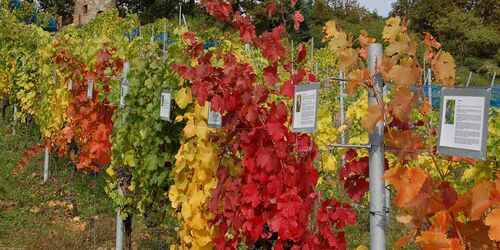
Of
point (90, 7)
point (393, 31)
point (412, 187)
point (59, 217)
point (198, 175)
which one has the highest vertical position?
A: point (90, 7)

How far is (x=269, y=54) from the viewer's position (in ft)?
7.73

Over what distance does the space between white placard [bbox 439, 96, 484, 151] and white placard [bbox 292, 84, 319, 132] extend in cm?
58

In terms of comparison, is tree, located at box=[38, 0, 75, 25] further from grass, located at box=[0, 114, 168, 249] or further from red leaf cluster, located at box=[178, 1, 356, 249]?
red leaf cluster, located at box=[178, 1, 356, 249]

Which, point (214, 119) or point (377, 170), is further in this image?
point (214, 119)

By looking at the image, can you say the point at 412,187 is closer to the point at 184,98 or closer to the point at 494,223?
the point at 494,223

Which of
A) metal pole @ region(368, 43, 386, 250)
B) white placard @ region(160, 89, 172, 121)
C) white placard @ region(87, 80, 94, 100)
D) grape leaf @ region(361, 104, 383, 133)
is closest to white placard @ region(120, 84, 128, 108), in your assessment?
white placard @ region(160, 89, 172, 121)

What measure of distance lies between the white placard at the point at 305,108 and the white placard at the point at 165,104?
1.25 meters

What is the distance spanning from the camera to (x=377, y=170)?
6.08 ft

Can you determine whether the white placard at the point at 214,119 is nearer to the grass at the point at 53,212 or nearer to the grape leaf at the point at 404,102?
the grape leaf at the point at 404,102

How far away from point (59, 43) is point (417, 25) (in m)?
31.1

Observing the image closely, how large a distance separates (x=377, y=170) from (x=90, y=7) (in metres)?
14.4

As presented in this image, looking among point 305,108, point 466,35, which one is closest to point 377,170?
point 305,108

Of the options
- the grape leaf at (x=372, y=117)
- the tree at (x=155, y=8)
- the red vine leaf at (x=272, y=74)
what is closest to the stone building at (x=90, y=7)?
the tree at (x=155, y=8)

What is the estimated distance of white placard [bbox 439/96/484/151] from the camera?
138 centimetres
